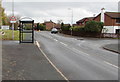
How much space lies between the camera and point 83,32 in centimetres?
4391

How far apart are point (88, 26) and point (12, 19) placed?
20.8 meters

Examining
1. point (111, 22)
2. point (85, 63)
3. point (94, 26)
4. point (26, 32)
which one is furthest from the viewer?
point (111, 22)

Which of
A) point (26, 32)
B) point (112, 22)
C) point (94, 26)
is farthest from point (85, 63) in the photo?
point (112, 22)

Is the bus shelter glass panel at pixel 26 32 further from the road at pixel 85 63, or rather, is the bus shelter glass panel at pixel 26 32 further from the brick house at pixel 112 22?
the brick house at pixel 112 22

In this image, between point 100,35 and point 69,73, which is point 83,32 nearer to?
point 100,35

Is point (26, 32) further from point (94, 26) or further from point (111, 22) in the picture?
point (111, 22)

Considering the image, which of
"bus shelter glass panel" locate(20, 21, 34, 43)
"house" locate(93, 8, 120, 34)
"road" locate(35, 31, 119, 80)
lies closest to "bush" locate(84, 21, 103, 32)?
"house" locate(93, 8, 120, 34)

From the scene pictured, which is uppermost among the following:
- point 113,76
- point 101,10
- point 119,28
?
point 101,10

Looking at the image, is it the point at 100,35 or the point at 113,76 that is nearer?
the point at 113,76

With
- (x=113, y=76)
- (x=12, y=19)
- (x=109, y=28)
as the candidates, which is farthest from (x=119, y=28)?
(x=113, y=76)

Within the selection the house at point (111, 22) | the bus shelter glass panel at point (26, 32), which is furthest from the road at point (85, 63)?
the house at point (111, 22)

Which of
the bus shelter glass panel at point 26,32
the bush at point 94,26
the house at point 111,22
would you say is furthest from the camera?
the house at point 111,22

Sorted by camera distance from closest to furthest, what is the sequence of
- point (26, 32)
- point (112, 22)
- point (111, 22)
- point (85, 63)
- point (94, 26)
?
1. point (85, 63)
2. point (26, 32)
3. point (94, 26)
4. point (112, 22)
5. point (111, 22)

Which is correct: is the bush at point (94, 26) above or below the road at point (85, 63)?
above
